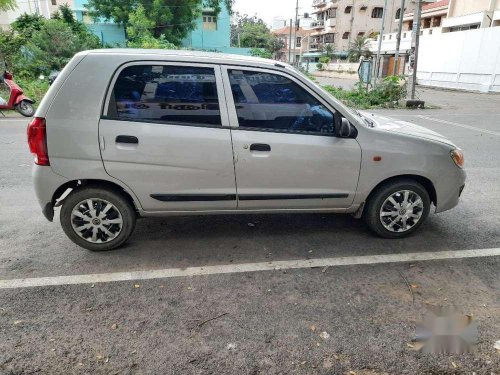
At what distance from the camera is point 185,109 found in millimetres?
3430

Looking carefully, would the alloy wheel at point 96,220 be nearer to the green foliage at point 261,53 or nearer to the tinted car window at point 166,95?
the tinted car window at point 166,95

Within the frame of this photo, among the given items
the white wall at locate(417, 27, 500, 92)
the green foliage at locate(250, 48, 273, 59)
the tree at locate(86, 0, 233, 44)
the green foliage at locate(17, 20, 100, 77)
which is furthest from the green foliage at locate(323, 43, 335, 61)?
the green foliage at locate(17, 20, 100, 77)

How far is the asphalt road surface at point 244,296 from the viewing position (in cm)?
242

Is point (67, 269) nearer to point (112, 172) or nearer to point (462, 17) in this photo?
point (112, 172)

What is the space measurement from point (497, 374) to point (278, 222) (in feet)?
8.20

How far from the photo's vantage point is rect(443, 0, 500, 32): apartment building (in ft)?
94.2

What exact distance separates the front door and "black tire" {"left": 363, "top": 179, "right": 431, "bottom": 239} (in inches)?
12.2

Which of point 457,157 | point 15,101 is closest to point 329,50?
point 15,101

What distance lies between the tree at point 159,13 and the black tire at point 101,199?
2879cm

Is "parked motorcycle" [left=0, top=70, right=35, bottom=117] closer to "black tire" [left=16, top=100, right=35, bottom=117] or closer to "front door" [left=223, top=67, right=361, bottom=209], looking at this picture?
"black tire" [left=16, top=100, right=35, bottom=117]

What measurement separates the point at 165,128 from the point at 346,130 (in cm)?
163

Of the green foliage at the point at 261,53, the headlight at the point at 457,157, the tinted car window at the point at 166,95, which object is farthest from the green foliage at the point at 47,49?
the headlight at the point at 457,157

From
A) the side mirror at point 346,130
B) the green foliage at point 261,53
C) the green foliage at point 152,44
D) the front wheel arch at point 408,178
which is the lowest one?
the front wheel arch at point 408,178

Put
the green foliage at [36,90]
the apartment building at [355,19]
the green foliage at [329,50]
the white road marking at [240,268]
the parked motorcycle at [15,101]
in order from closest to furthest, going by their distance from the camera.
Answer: the white road marking at [240,268]
the parked motorcycle at [15,101]
the green foliage at [36,90]
the apartment building at [355,19]
the green foliage at [329,50]
